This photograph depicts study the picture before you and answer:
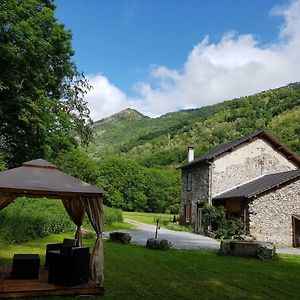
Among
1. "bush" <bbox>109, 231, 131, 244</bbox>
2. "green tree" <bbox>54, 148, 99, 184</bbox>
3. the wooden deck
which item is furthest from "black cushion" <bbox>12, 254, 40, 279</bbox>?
"green tree" <bbox>54, 148, 99, 184</bbox>

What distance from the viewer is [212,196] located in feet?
89.3

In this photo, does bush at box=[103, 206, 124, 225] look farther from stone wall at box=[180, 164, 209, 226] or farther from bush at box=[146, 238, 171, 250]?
bush at box=[146, 238, 171, 250]

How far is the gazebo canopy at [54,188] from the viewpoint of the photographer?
820cm

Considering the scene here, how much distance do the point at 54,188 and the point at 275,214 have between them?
1734cm

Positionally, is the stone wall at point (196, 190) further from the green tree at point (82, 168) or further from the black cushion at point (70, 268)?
the green tree at point (82, 168)

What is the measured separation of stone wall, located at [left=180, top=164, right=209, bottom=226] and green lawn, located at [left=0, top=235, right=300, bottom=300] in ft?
40.6

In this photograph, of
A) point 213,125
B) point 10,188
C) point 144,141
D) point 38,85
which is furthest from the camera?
point 144,141

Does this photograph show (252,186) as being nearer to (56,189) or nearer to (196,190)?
(196,190)

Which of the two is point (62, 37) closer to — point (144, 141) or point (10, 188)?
point (10, 188)

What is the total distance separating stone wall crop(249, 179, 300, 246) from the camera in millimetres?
22344

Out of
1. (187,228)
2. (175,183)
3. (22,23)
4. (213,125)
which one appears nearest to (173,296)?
(22,23)

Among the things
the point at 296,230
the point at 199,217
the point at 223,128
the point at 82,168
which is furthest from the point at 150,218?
the point at 223,128

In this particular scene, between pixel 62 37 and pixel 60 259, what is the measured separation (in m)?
17.7

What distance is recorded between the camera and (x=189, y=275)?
10766 millimetres
